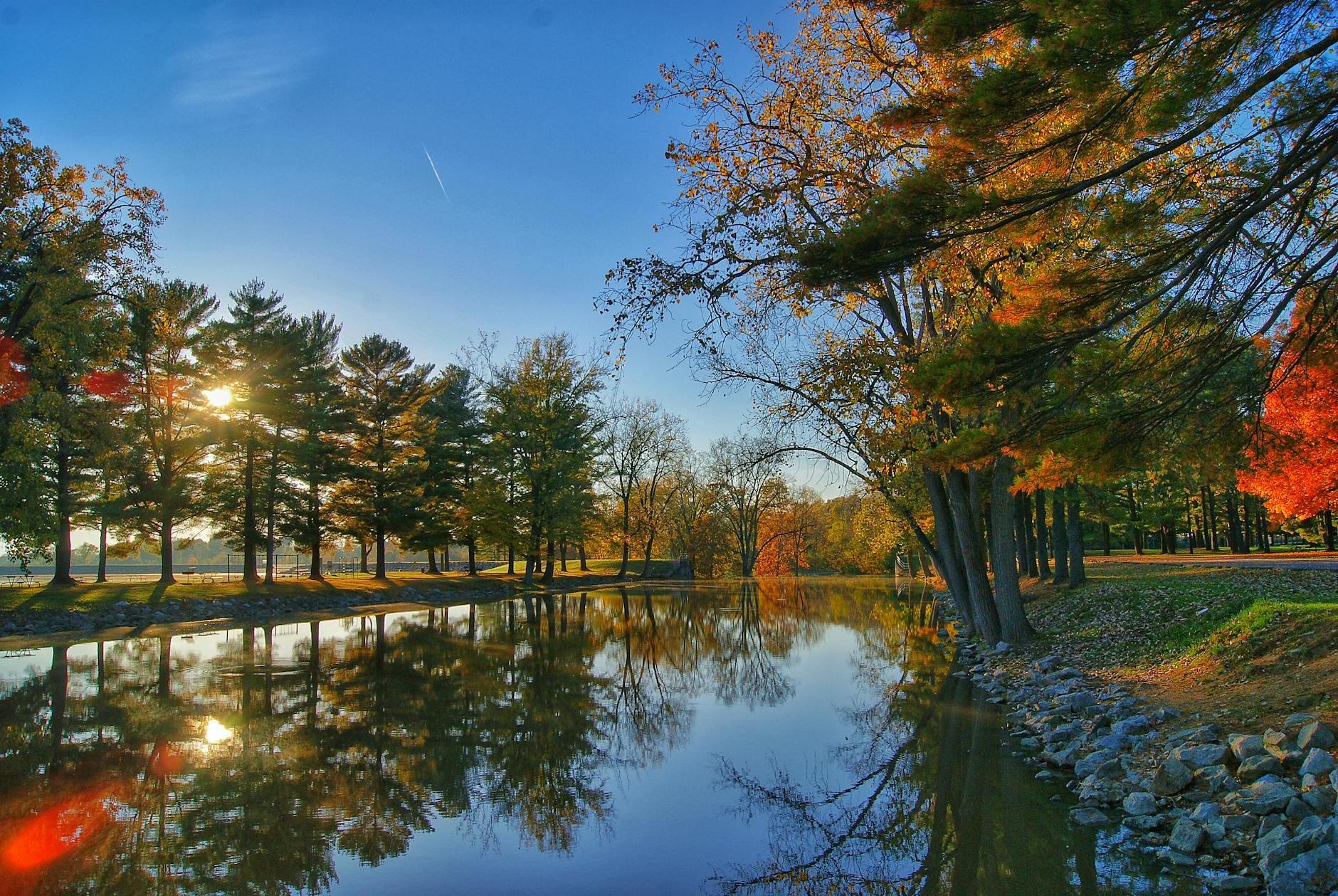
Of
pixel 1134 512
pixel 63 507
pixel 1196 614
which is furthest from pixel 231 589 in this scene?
pixel 1134 512

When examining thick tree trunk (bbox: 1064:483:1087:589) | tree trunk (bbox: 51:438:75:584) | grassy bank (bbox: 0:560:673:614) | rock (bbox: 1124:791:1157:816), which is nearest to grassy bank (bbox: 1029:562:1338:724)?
rock (bbox: 1124:791:1157:816)

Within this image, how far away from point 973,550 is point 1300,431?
16.9ft

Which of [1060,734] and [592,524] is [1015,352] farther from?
[592,524]

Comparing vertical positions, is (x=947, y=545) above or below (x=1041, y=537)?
above

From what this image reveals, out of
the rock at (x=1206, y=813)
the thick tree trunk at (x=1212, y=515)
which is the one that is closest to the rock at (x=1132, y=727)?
the rock at (x=1206, y=813)

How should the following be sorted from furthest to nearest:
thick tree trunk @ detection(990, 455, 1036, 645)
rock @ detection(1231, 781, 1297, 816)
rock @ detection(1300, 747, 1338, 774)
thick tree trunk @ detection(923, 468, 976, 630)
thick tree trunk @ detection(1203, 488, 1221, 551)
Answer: thick tree trunk @ detection(1203, 488, 1221, 551) → thick tree trunk @ detection(923, 468, 976, 630) → thick tree trunk @ detection(990, 455, 1036, 645) → rock @ detection(1300, 747, 1338, 774) → rock @ detection(1231, 781, 1297, 816)

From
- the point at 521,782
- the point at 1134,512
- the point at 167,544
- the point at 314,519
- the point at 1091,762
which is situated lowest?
the point at 521,782

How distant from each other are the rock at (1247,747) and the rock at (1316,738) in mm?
253

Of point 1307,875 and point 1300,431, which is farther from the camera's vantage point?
point 1300,431

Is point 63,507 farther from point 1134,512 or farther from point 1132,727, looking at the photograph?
point 1134,512

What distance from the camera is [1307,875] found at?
452 cm

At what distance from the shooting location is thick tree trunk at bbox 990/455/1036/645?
13.4m

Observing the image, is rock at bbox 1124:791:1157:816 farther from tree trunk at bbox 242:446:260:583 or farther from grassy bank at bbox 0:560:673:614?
tree trunk at bbox 242:446:260:583

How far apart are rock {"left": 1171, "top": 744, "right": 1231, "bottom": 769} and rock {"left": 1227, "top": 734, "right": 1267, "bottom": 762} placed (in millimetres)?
76
